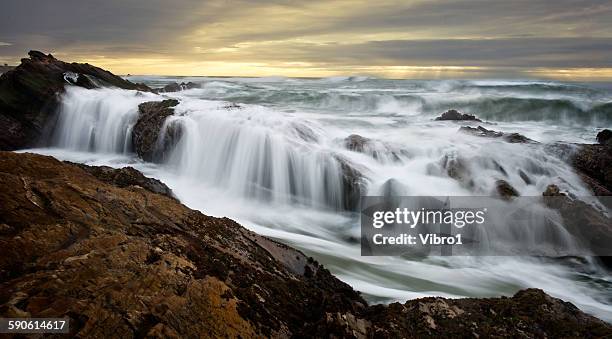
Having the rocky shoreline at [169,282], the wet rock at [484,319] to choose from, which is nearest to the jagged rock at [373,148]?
the rocky shoreline at [169,282]

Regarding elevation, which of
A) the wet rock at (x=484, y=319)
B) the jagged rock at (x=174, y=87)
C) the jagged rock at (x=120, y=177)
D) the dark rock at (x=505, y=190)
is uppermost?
the jagged rock at (x=174, y=87)

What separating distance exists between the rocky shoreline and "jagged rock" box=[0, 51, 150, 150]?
1314 centimetres

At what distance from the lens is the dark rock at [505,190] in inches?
375

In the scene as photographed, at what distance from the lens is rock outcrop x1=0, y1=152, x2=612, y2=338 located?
8.11 feet

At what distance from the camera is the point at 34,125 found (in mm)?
14945

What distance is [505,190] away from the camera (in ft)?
31.7

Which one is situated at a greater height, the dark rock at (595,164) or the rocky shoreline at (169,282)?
the dark rock at (595,164)

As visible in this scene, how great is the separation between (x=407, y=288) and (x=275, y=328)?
4029 millimetres

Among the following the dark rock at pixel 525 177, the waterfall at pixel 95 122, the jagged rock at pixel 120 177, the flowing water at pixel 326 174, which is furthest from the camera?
the waterfall at pixel 95 122

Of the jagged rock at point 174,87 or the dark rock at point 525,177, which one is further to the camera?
the jagged rock at point 174,87

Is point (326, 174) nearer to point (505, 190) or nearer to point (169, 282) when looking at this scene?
point (505, 190)

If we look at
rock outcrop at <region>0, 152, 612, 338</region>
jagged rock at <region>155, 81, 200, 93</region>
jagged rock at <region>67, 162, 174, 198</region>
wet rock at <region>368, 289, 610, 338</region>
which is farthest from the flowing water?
jagged rock at <region>155, 81, 200, 93</region>

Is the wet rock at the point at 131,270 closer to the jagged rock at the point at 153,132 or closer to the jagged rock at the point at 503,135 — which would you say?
the jagged rock at the point at 153,132

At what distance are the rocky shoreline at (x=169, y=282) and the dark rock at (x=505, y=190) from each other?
6155 millimetres
